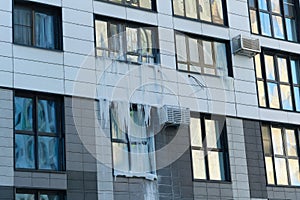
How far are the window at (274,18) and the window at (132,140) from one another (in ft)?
18.4

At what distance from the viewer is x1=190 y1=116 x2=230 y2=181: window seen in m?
19.5

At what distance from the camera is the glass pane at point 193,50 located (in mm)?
20548

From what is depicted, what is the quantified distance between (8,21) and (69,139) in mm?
3309

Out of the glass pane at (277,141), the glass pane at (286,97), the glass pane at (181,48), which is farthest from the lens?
the glass pane at (286,97)

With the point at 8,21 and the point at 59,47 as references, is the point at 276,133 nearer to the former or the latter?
the point at 59,47

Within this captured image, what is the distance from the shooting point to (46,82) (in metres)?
17.4

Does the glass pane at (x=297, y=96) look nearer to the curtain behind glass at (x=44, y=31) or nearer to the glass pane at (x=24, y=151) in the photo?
the curtain behind glass at (x=44, y=31)

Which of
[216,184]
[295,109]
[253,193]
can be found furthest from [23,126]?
[295,109]

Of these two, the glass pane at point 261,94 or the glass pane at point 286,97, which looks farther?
the glass pane at point 286,97

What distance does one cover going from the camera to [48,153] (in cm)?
1720

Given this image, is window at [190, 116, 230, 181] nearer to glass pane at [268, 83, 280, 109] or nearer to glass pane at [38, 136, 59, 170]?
glass pane at [268, 83, 280, 109]

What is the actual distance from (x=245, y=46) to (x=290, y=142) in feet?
11.1

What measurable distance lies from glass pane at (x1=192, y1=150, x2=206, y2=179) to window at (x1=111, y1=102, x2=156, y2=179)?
1.47 m

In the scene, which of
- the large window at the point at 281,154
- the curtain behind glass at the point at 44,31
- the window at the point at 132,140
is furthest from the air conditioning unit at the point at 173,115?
the curtain behind glass at the point at 44,31
